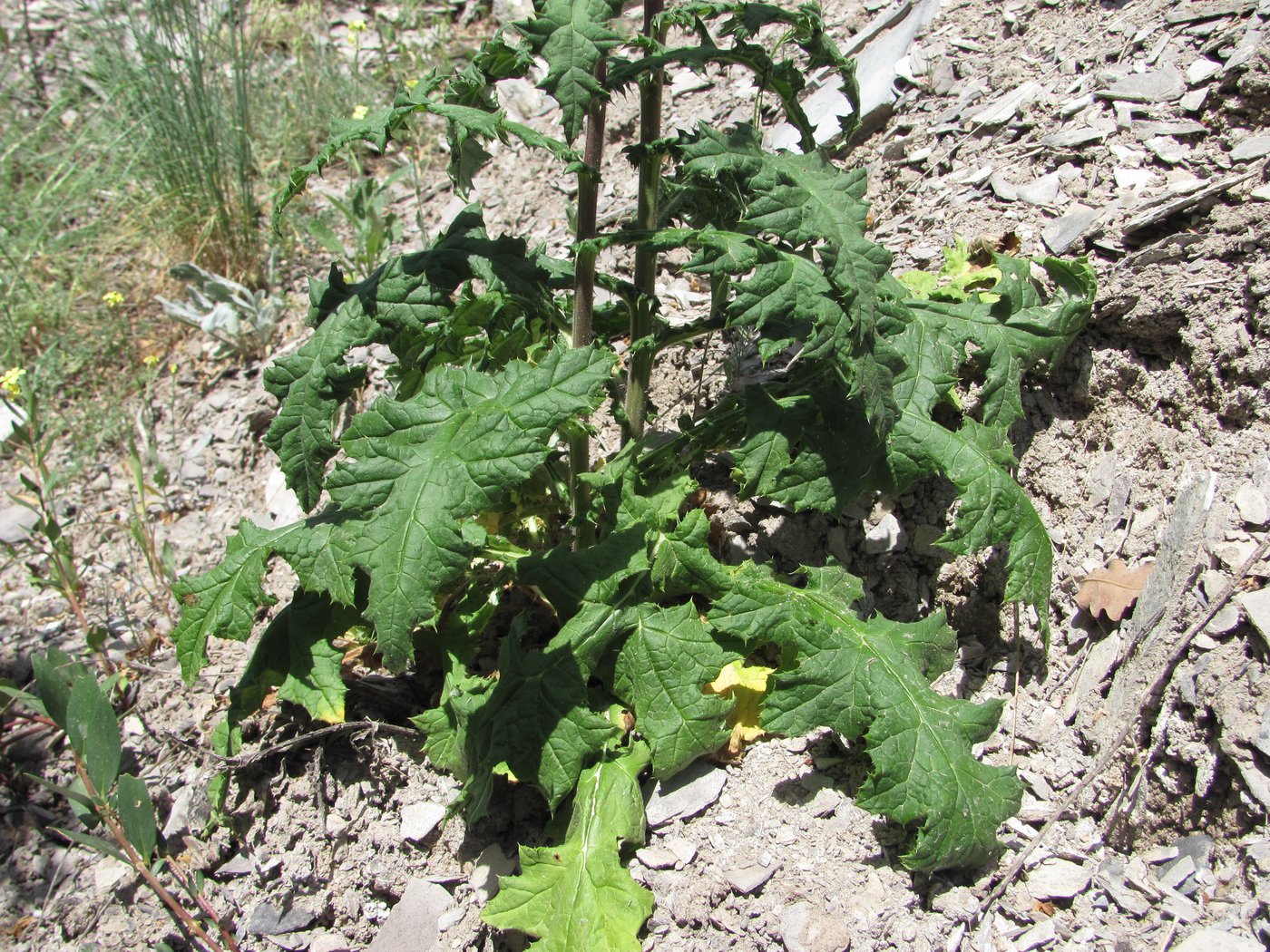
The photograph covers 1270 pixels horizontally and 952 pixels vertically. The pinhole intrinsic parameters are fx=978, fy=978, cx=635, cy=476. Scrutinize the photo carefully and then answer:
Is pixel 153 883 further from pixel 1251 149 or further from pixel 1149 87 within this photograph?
pixel 1149 87

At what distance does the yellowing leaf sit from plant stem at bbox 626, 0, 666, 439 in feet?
2.51

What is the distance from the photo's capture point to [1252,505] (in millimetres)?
2484

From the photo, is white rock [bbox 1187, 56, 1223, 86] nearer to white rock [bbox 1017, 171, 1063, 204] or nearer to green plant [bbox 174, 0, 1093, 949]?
white rock [bbox 1017, 171, 1063, 204]

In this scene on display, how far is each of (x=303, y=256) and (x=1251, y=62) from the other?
3.96m

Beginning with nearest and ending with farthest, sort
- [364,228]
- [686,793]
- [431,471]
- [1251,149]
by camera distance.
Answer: [431,471]
[686,793]
[1251,149]
[364,228]

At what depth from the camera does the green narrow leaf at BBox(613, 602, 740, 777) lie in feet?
8.14

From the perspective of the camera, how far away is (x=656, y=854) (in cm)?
253

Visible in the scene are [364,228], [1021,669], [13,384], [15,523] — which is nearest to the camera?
[1021,669]

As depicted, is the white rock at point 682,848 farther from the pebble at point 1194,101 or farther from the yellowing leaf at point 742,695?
the pebble at point 1194,101

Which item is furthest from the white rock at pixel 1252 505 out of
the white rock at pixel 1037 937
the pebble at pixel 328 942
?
the pebble at pixel 328 942

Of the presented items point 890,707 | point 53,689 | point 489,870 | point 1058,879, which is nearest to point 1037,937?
point 1058,879

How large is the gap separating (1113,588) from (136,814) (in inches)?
105

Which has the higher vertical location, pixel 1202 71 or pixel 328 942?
pixel 1202 71

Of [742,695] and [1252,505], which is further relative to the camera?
[742,695]
